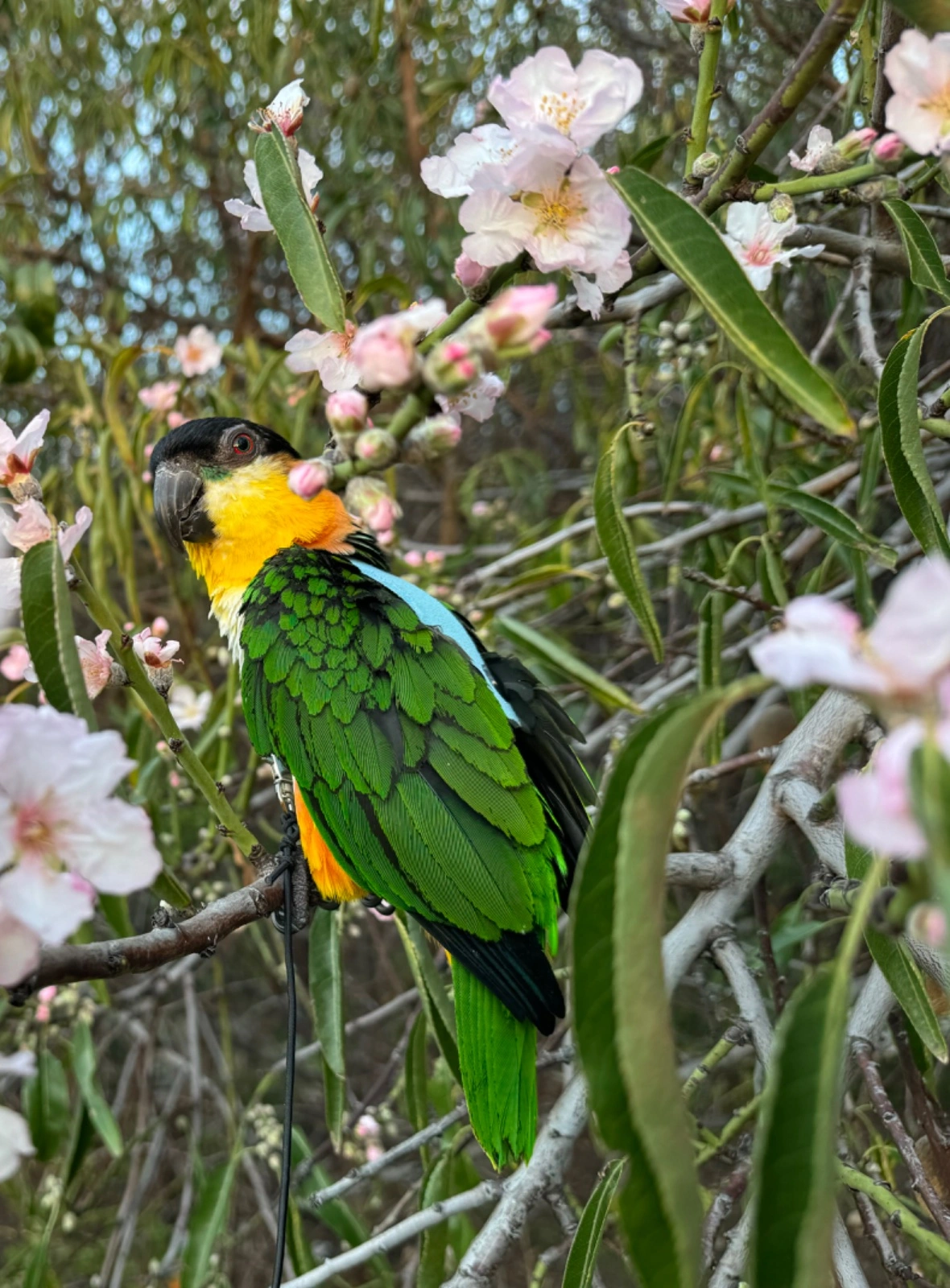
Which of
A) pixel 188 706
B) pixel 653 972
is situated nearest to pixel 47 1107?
pixel 188 706

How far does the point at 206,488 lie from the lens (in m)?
1.46

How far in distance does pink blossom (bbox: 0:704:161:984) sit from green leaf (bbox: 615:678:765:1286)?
21 centimetres

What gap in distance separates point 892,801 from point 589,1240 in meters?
0.54

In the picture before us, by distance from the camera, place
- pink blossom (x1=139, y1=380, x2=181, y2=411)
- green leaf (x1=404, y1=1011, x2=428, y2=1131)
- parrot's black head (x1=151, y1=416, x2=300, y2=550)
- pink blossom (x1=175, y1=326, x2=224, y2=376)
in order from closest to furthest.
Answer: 1. green leaf (x1=404, y1=1011, x2=428, y2=1131)
2. parrot's black head (x1=151, y1=416, x2=300, y2=550)
3. pink blossom (x1=139, y1=380, x2=181, y2=411)
4. pink blossom (x1=175, y1=326, x2=224, y2=376)

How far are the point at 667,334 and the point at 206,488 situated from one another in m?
0.73

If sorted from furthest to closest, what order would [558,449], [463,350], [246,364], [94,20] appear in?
[558,449] < [94,20] < [246,364] < [463,350]

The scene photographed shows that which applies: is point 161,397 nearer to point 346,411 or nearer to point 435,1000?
point 435,1000

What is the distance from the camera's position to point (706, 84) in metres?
0.72

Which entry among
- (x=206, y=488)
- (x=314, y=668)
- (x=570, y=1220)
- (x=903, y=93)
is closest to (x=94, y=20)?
(x=206, y=488)

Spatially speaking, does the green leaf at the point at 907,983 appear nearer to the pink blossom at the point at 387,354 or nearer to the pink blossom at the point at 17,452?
the pink blossom at the point at 387,354

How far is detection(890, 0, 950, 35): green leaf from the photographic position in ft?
1.74

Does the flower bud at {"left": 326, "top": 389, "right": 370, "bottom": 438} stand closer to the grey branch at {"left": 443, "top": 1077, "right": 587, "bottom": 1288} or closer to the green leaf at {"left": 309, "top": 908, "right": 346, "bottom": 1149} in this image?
the grey branch at {"left": 443, "top": 1077, "right": 587, "bottom": 1288}

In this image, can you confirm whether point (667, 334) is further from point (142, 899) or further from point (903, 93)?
point (142, 899)

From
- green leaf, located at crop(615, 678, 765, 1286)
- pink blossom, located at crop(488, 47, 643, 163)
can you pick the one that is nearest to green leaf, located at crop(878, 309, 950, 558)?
pink blossom, located at crop(488, 47, 643, 163)
